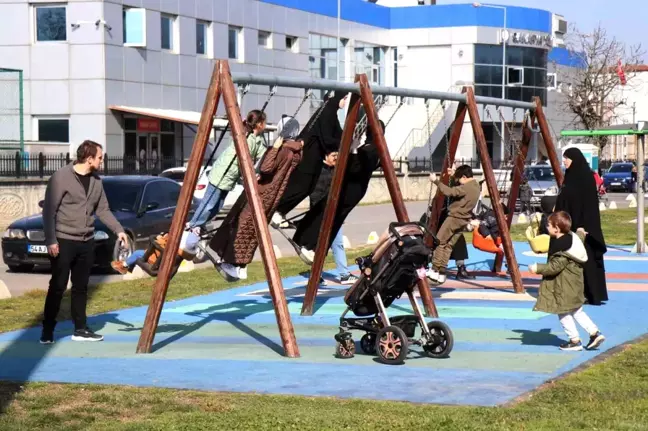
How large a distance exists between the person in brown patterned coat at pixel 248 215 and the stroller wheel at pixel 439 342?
2253mm

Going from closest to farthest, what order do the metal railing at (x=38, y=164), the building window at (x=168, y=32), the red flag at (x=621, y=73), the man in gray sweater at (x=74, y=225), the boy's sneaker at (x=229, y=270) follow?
the man in gray sweater at (x=74, y=225)
the boy's sneaker at (x=229, y=270)
the metal railing at (x=38, y=164)
the building window at (x=168, y=32)
the red flag at (x=621, y=73)

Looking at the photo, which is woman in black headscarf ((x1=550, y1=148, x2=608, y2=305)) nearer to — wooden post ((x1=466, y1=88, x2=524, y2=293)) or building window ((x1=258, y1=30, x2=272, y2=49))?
wooden post ((x1=466, y1=88, x2=524, y2=293))

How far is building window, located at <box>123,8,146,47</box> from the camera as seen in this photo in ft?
151

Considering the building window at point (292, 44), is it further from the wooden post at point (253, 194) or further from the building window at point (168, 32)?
the wooden post at point (253, 194)

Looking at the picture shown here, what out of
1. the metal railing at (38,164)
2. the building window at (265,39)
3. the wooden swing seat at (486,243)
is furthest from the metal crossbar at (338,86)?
the building window at (265,39)

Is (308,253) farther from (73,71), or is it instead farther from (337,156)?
(73,71)

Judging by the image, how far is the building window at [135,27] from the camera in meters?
45.9

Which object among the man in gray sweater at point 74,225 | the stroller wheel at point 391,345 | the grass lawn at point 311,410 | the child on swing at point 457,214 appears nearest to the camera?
the grass lawn at point 311,410

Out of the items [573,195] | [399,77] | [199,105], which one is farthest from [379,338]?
[399,77]

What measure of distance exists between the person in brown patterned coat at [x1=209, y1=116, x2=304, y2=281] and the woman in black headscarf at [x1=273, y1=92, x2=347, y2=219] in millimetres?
947

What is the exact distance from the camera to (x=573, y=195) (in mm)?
13656

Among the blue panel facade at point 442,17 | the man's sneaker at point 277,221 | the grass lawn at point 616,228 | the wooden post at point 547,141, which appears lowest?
the grass lawn at point 616,228

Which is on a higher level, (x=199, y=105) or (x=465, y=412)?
(x=199, y=105)

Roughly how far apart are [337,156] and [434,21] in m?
59.2
